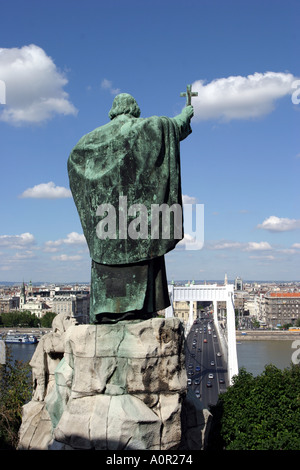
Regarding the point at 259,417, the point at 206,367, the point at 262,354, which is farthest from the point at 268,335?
the point at 259,417

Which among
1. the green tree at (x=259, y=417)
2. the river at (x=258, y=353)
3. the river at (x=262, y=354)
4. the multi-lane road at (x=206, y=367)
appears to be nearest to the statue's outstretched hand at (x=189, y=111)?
the green tree at (x=259, y=417)

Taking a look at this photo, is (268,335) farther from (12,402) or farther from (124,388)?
(124,388)

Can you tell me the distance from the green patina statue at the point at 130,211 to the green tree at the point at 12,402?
15.3 ft

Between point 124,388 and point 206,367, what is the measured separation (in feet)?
112

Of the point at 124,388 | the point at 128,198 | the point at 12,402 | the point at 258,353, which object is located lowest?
the point at 258,353

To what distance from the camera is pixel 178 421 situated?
5035mm

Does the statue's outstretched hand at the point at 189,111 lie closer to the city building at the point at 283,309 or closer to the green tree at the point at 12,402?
the green tree at the point at 12,402

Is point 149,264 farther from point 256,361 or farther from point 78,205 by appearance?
point 256,361

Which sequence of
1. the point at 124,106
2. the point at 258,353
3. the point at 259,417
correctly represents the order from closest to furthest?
the point at 124,106, the point at 259,417, the point at 258,353

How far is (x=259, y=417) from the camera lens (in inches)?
425

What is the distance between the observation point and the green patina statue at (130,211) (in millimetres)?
5414
